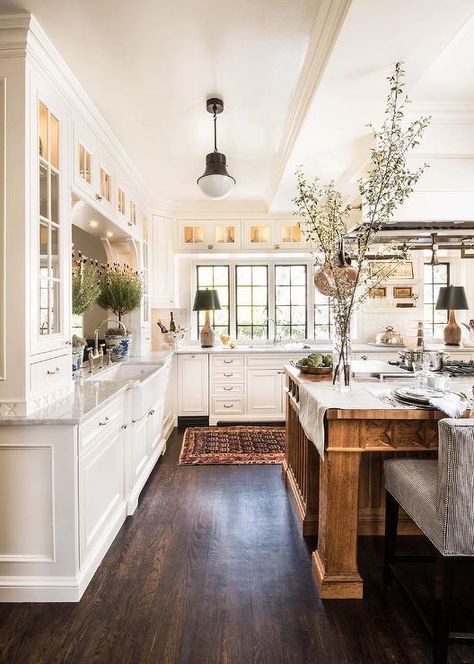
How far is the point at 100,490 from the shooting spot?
209 cm

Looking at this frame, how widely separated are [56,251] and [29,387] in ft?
2.54

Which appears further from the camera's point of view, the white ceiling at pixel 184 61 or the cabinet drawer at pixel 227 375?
the cabinet drawer at pixel 227 375

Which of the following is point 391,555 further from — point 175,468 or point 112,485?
point 175,468

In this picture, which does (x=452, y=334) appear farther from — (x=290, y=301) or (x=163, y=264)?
(x=163, y=264)

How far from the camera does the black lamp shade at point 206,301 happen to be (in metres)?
4.82

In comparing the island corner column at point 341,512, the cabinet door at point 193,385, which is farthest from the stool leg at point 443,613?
the cabinet door at point 193,385

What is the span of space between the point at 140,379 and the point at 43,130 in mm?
1822

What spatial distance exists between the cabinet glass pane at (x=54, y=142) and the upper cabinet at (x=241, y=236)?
280 centimetres

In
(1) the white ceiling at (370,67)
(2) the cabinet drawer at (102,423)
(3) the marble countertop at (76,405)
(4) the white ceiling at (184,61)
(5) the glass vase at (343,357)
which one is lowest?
(2) the cabinet drawer at (102,423)

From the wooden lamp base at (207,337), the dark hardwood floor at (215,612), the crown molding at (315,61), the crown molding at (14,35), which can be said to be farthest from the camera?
the wooden lamp base at (207,337)

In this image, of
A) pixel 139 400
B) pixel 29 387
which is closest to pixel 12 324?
pixel 29 387

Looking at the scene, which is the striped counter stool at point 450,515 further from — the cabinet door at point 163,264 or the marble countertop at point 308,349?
the cabinet door at point 163,264

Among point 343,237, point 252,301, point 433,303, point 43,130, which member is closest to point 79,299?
point 43,130

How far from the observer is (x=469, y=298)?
518 centimetres
